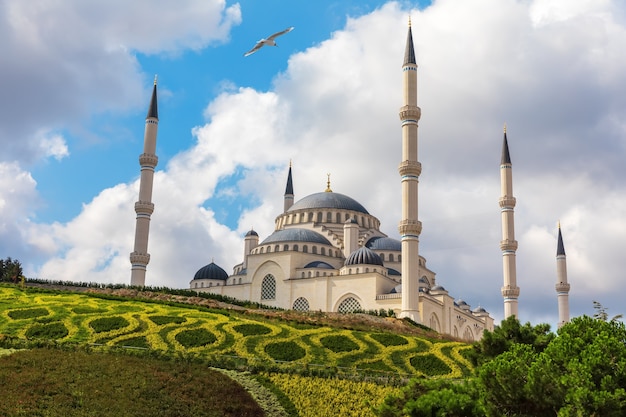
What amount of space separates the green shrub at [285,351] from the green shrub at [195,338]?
1.95m

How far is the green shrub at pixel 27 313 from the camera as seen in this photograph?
25770 mm

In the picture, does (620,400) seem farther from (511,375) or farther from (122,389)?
(122,389)

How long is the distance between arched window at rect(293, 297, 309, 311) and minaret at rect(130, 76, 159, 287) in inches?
383

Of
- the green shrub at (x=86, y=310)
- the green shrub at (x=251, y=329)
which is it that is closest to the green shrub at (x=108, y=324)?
the green shrub at (x=86, y=310)

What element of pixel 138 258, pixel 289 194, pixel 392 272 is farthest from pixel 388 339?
pixel 289 194

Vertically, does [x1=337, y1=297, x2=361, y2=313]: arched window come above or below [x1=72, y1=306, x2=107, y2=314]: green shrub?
above

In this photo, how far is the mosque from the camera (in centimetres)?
3895

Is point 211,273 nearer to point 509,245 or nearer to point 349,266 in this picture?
point 349,266

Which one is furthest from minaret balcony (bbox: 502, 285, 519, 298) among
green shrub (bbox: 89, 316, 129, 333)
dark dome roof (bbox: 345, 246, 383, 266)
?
green shrub (bbox: 89, 316, 129, 333)

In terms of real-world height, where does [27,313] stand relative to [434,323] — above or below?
below

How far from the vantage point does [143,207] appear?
42.2 meters

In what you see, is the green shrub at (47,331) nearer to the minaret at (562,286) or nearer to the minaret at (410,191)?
the minaret at (410,191)

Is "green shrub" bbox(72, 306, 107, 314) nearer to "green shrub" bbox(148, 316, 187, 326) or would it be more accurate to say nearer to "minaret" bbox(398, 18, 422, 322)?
"green shrub" bbox(148, 316, 187, 326)

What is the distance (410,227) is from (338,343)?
13979 millimetres
